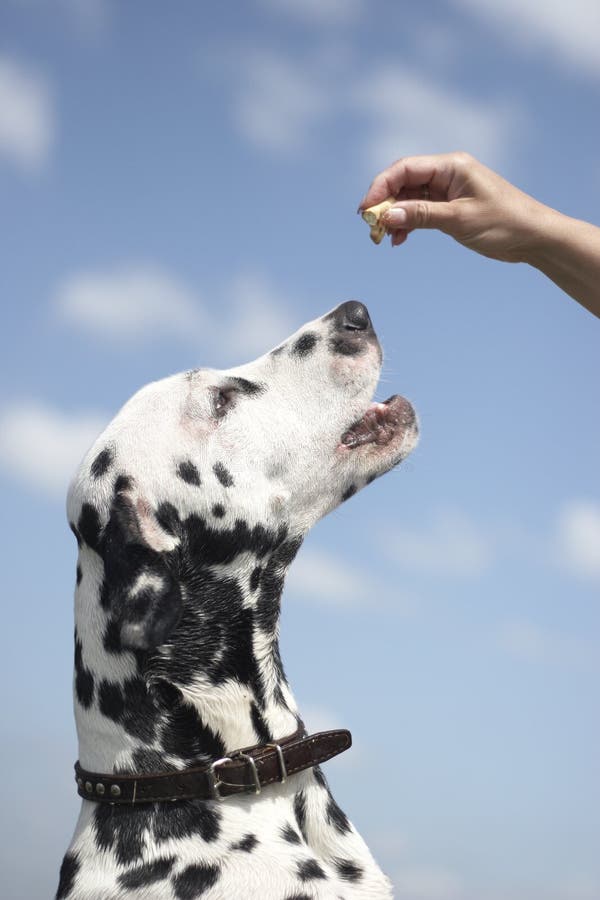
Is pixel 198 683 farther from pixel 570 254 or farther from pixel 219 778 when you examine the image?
pixel 570 254

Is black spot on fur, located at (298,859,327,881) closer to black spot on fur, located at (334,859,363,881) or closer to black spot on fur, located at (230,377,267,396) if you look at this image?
black spot on fur, located at (334,859,363,881)

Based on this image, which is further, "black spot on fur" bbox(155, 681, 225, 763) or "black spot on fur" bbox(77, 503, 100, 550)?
"black spot on fur" bbox(77, 503, 100, 550)

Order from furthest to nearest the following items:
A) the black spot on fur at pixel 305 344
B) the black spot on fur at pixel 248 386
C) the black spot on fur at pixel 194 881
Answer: the black spot on fur at pixel 305 344, the black spot on fur at pixel 248 386, the black spot on fur at pixel 194 881

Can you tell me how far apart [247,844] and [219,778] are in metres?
0.29

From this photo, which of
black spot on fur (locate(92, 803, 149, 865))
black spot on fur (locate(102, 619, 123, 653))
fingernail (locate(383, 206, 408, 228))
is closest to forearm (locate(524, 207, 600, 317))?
fingernail (locate(383, 206, 408, 228))

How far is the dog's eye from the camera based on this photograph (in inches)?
203

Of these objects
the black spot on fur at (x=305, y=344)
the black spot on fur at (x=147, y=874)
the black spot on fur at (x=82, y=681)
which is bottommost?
the black spot on fur at (x=147, y=874)

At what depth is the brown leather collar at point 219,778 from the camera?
445 cm

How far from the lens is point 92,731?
475 centimetres

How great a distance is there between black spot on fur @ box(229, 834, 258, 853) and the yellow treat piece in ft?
9.56

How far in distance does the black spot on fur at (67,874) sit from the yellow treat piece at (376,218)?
10.7 feet

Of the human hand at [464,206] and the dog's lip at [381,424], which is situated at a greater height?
the human hand at [464,206]

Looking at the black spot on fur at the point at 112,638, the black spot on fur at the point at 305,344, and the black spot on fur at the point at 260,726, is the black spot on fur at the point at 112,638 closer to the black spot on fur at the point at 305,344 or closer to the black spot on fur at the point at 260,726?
the black spot on fur at the point at 260,726

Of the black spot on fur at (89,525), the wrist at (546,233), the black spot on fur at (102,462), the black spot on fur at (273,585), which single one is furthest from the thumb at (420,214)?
the black spot on fur at (89,525)
